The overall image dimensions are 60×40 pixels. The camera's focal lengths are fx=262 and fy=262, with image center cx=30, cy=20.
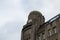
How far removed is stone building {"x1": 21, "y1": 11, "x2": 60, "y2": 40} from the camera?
193 ft

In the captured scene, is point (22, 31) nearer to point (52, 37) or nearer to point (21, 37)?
point (21, 37)

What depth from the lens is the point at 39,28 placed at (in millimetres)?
65062

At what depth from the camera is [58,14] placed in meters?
60.5

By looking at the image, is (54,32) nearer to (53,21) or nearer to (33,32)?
(53,21)

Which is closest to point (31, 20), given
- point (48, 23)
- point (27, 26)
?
point (27, 26)

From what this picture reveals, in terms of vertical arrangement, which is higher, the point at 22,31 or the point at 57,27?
the point at 22,31

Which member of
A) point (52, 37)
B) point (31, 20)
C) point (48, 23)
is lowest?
point (52, 37)

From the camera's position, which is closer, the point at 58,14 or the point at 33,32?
the point at 58,14

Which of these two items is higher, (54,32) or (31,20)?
(31,20)

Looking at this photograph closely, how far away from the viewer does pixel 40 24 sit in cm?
6656

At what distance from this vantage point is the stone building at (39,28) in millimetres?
58681

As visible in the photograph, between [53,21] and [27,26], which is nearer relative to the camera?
[53,21]

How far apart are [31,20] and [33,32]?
3886mm

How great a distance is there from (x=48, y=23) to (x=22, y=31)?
9.80m
